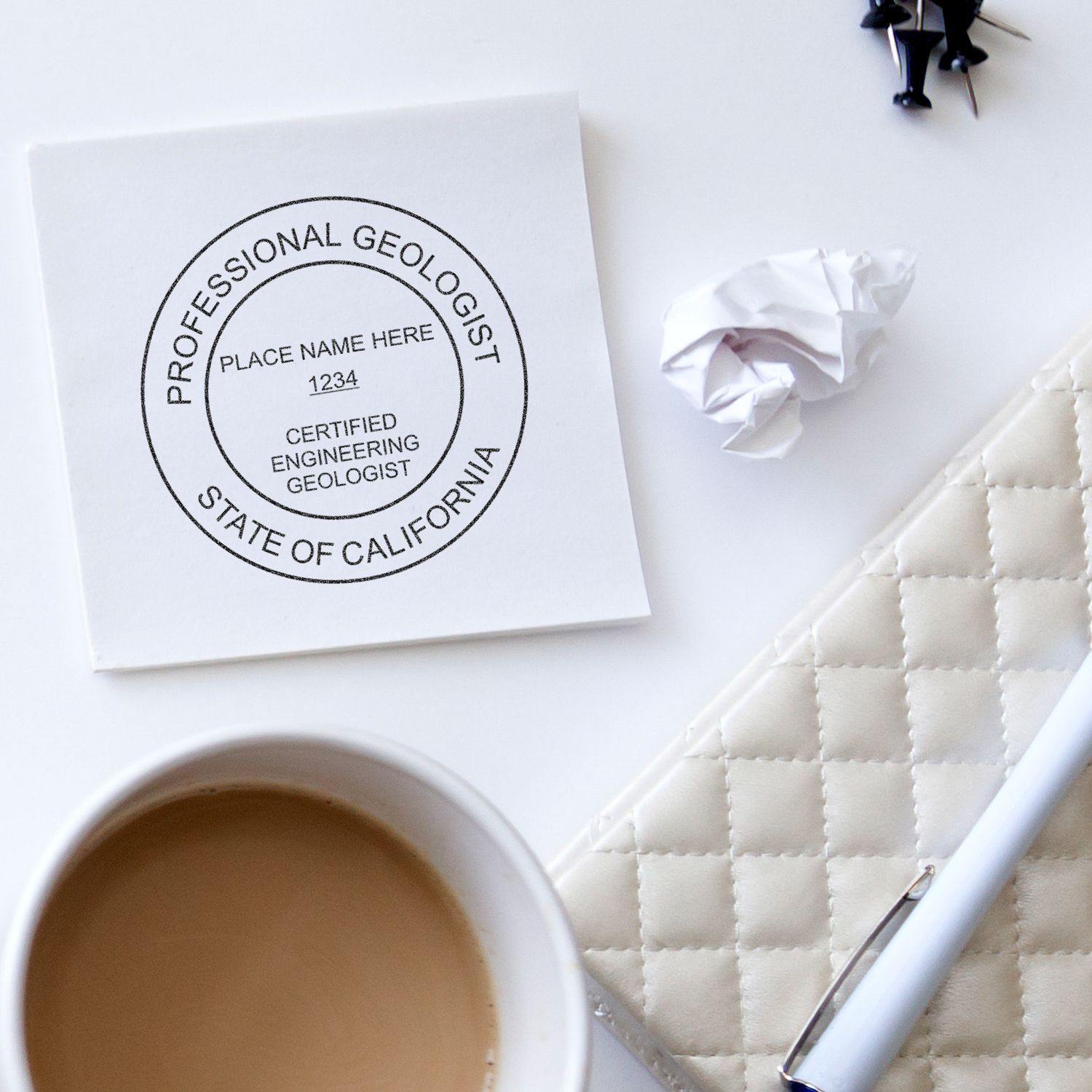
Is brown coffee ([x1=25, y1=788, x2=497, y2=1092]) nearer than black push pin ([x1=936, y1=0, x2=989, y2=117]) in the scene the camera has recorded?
Yes

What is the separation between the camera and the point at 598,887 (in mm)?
394

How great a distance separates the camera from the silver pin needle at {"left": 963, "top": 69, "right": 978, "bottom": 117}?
17.6 inches

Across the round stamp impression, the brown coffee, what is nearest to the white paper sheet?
the round stamp impression

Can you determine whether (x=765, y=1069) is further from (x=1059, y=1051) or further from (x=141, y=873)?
(x=141, y=873)

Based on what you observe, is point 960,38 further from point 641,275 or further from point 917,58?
point 641,275

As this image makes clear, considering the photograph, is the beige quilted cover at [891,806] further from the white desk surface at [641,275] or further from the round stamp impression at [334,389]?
the round stamp impression at [334,389]

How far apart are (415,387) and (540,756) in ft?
0.45

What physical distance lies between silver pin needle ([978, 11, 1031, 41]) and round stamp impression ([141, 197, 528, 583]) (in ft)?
0.71

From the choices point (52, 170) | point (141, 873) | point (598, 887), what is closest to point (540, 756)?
point (598, 887)

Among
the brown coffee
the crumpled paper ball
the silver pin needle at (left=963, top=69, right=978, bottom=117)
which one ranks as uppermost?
the silver pin needle at (left=963, top=69, right=978, bottom=117)

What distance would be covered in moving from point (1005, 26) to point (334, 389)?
0.94 feet

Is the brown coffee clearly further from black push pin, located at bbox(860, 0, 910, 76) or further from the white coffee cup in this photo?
black push pin, located at bbox(860, 0, 910, 76)

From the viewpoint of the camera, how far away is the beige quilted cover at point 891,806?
0.40 metres

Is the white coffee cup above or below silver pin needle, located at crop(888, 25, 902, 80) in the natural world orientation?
below
